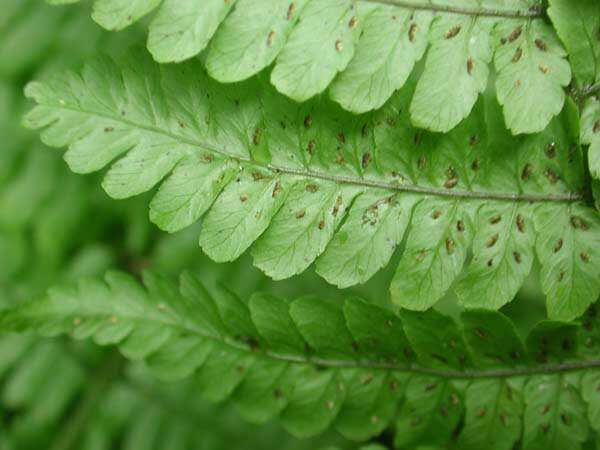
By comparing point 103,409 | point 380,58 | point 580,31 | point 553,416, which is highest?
point 380,58

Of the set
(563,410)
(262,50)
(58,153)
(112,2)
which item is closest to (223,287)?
(262,50)

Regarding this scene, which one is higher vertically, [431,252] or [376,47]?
[376,47]

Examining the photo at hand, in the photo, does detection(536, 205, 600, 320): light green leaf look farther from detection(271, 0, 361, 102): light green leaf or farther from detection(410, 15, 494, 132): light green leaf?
detection(271, 0, 361, 102): light green leaf

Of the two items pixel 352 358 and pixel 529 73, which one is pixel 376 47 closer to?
pixel 529 73

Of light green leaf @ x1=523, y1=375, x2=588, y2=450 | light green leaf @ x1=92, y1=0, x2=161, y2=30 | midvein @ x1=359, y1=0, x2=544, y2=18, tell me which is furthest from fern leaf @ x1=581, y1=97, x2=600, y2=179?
light green leaf @ x1=92, y1=0, x2=161, y2=30

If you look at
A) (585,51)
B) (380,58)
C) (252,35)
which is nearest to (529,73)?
(585,51)

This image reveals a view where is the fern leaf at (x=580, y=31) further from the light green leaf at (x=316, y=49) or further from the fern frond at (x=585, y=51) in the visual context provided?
the light green leaf at (x=316, y=49)

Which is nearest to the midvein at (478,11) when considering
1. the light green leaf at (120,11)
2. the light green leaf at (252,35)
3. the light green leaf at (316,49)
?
the light green leaf at (316,49)
